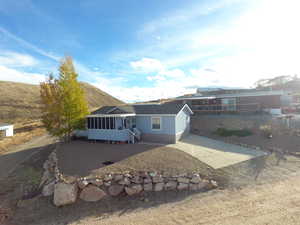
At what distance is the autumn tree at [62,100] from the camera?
44.5ft

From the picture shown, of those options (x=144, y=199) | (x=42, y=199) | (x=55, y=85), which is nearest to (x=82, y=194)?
(x=42, y=199)

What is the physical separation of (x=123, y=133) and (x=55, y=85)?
702cm

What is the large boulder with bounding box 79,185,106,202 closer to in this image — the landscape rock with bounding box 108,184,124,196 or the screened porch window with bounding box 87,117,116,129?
the landscape rock with bounding box 108,184,124,196

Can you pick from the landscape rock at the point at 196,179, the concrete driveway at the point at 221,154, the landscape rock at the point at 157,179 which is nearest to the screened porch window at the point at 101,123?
the concrete driveway at the point at 221,154

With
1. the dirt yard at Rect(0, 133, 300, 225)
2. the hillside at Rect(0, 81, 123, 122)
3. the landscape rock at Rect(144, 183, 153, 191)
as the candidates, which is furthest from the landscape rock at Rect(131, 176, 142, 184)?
the hillside at Rect(0, 81, 123, 122)

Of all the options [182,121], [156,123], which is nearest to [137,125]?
[156,123]

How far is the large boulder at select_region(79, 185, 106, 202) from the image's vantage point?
23.1 feet

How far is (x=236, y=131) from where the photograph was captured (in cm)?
1675

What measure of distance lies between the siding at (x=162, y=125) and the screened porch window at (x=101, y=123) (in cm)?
243

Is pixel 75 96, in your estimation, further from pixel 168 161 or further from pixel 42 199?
pixel 168 161

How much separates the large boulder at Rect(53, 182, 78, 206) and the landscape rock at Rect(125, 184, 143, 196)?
2.27 metres

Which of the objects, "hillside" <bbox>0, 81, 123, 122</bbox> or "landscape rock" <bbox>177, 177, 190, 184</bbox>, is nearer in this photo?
"landscape rock" <bbox>177, 177, 190, 184</bbox>

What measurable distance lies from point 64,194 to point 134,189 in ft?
9.81

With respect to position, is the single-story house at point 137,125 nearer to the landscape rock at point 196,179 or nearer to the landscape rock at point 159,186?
the landscape rock at point 196,179
